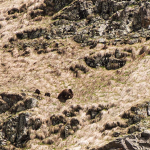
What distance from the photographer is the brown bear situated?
2953 cm

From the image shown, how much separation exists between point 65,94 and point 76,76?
19.6 feet

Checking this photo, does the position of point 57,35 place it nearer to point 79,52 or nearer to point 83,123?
point 79,52

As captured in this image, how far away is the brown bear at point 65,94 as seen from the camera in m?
29.5

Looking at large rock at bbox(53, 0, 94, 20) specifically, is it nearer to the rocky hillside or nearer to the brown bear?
the rocky hillside

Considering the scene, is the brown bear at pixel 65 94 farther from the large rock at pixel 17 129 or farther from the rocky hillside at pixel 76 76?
the large rock at pixel 17 129

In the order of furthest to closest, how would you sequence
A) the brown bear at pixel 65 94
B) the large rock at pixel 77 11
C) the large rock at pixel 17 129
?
the large rock at pixel 77 11, the brown bear at pixel 65 94, the large rock at pixel 17 129

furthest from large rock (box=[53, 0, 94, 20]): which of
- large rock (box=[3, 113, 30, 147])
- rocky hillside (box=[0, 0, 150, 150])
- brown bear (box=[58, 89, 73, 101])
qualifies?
large rock (box=[3, 113, 30, 147])

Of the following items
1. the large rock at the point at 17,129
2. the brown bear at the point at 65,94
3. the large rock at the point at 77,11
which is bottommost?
the large rock at the point at 17,129

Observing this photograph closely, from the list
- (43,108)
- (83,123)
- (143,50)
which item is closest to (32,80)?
(43,108)

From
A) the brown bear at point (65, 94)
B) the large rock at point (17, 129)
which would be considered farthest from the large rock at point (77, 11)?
the large rock at point (17, 129)

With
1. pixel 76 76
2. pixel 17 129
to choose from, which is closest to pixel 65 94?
pixel 76 76

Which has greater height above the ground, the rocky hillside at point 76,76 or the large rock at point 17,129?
the rocky hillside at point 76,76

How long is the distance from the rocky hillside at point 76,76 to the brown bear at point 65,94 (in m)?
0.14

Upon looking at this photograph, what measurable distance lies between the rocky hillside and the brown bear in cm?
14
